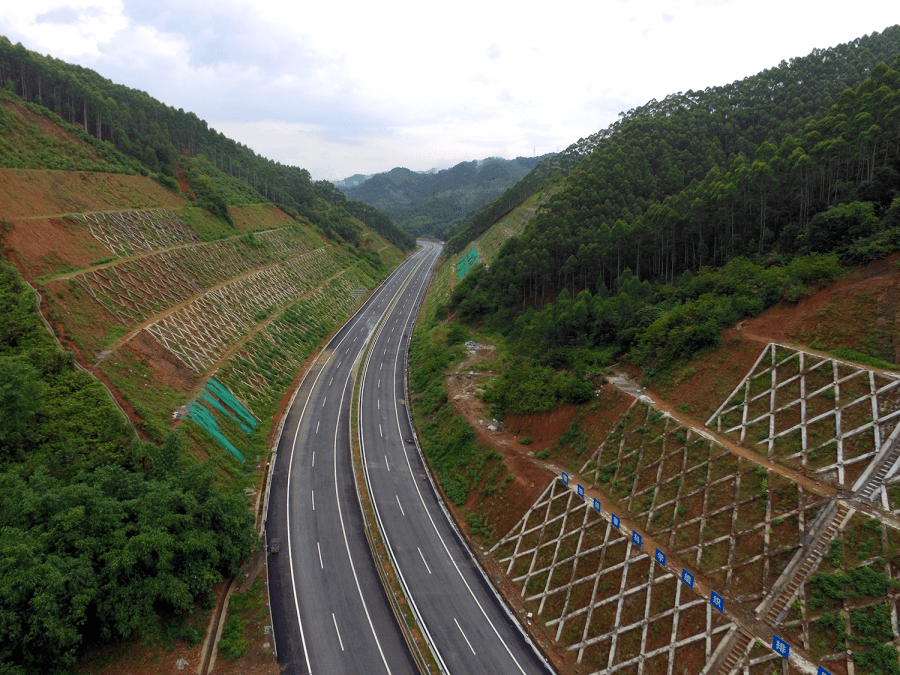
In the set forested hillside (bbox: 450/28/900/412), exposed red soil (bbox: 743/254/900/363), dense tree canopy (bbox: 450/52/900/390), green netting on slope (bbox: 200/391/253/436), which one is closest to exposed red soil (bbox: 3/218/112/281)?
green netting on slope (bbox: 200/391/253/436)

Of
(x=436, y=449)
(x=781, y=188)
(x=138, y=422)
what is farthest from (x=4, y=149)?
(x=781, y=188)

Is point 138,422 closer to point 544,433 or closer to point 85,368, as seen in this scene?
point 85,368

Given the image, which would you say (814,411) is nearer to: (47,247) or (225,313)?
(225,313)

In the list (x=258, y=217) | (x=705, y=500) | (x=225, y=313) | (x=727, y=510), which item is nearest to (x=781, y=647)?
(x=727, y=510)

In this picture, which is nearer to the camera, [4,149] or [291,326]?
[4,149]

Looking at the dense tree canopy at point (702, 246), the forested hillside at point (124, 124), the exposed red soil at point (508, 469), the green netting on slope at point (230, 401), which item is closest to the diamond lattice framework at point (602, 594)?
the exposed red soil at point (508, 469)

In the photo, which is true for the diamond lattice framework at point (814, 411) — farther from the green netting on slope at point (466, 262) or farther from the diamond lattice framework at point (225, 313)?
the green netting on slope at point (466, 262)
